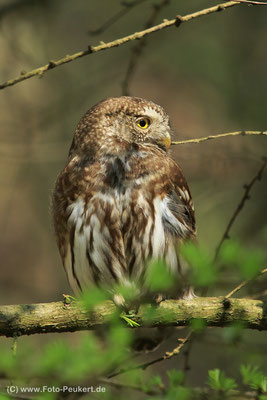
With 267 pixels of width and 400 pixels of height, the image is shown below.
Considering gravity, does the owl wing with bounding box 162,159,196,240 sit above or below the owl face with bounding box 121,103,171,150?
below

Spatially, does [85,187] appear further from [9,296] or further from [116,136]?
[9,296]

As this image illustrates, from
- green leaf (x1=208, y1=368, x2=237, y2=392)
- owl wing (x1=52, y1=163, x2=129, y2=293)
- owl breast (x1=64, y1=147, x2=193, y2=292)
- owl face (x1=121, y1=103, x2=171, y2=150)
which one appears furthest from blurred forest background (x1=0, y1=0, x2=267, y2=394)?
green leaf (x1=208, y1=368, x2=237, y2=392)

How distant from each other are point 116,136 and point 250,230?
175 centimetres

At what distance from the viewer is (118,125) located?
4.15m

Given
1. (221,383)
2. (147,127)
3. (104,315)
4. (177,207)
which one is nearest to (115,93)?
(147,127)

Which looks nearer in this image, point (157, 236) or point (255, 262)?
point (255, 262)

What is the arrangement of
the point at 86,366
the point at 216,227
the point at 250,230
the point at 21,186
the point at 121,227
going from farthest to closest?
the point at 21,186 < the point at 216,227 < the point at 250,230 < the point at 121,227 < the point at 86,366

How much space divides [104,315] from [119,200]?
86 centimetres

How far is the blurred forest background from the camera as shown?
20.6 ft

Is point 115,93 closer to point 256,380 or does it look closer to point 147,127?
point 147,127

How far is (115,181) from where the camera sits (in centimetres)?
394

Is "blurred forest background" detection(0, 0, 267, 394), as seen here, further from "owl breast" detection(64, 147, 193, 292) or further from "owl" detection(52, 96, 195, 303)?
"owl breast" detection(64, 147, 193, 292)

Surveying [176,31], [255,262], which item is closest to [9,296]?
[176,31]

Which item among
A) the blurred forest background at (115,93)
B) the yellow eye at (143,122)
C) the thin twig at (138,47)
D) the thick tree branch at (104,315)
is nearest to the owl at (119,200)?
the yellow eye at (143,122)
